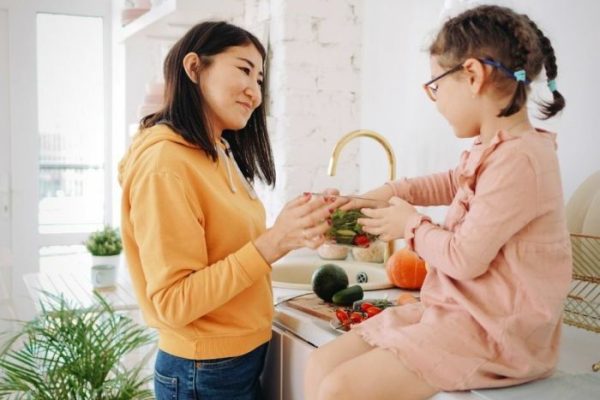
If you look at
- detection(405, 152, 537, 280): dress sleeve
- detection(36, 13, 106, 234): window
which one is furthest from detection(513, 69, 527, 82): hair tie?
detection(36, 13, 106, 234): window

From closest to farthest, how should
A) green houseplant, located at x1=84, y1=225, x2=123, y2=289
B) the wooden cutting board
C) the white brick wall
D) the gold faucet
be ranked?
the wooden cutting board < the gold faucet < the white brick wall < green houseplant, located at x1=84, y1=225, x2=123, y2=289

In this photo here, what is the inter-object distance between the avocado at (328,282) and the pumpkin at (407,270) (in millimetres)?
182

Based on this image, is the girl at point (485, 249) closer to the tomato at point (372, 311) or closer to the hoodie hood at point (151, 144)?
the tomato at point (372, 311)

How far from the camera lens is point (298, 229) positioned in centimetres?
113

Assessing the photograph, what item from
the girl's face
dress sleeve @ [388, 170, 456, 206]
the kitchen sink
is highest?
the girl's face

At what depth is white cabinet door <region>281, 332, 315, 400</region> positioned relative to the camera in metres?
1.26

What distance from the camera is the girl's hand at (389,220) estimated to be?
1037 millimetres

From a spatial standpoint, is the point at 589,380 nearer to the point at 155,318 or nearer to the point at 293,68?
the point at 155,318

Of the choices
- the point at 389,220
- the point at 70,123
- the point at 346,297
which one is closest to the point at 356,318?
the point at 346,297

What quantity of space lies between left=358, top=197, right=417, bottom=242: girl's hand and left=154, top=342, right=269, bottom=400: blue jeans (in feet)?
1.19

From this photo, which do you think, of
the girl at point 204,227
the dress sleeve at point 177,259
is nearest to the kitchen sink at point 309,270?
the girl at point 204,227

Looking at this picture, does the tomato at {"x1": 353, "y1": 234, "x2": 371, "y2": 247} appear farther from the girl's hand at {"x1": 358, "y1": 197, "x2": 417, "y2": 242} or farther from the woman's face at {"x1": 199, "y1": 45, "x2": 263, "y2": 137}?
the woman's face at {"x1": 199, "y1": 45, "x2": 263, "y2": 137}

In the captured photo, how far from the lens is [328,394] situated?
3.16 feet

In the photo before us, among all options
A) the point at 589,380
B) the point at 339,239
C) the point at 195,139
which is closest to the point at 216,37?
the point at 195,139
